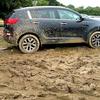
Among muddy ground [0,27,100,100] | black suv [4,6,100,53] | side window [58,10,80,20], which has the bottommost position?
muddy ground [0,27,100,100]

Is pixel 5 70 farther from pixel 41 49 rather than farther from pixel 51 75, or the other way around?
pixel 41 49

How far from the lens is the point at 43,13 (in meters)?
15.8

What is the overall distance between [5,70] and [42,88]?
237 cm

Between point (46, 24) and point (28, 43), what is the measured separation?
1023mm

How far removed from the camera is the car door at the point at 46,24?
15570 millimetres

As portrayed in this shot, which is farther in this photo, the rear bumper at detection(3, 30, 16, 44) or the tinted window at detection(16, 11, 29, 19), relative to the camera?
the tinted window at detection(16, 11, 29, 19)

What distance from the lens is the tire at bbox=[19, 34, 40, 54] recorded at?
1535cm

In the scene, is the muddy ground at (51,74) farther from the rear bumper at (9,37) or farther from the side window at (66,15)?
the side window at (66,15)

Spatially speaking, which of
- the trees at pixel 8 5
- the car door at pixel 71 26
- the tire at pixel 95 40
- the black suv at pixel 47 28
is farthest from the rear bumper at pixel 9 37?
the trees at pixel 8 5

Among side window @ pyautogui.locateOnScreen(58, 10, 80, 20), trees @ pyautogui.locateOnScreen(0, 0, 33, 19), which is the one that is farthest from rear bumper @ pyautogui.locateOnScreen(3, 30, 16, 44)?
trees @ pyautogui.locateOnScreen(0, 0, 33, 19)

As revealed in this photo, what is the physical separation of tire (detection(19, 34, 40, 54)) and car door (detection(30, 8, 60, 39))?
0.45 metres

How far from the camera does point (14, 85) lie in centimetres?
1018

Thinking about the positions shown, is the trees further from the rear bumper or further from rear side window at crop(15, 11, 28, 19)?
rear side window at crop(15, 11, 28, 19)

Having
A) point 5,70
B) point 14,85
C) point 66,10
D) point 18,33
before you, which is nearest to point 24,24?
point 18,33
